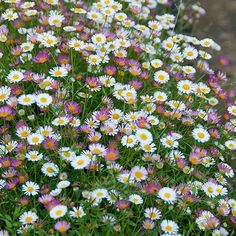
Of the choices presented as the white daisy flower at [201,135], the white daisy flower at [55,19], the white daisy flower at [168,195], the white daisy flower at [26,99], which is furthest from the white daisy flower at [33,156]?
the white daisy flower at [55,19]

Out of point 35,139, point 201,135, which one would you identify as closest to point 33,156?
point 35,139

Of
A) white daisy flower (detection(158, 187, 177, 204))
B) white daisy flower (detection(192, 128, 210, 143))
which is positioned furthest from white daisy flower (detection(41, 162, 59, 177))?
white daisy flower (detection(192, 128, 210, 143))

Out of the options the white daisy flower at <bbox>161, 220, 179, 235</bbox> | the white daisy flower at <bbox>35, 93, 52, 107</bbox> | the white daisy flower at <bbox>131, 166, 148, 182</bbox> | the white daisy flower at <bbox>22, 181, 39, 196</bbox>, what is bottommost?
the white daisy flower at <bbox>22, 181, 39, 196</bbox>

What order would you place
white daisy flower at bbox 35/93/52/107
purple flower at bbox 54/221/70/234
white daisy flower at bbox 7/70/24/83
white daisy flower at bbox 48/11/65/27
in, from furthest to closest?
1. white daisy flower at bbox 48/11/65/27
2. white daisy flower at bbox 7/70/24/83
3. white daisy flower at bbox 35/93/52/107
4. purple flower at bbox 54/221/70/234

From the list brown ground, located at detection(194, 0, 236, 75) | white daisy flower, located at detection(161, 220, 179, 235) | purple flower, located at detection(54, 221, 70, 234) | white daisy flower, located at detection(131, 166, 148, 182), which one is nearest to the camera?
purple flower, located at detection(54, 221, 70, 234)

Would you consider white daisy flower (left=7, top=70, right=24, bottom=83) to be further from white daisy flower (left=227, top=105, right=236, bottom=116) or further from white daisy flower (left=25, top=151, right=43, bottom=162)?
white daisy flower (left=227, top=105, right=236, bottom=116)

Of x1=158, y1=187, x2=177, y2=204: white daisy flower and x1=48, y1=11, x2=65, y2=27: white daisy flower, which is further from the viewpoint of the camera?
x1=48, y1=11, x2=65, y2=27: white daisy flower

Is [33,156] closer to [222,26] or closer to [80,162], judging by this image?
[80,162]

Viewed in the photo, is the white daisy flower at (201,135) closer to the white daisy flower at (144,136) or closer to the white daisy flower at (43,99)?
the white daisy flower at (144,136)

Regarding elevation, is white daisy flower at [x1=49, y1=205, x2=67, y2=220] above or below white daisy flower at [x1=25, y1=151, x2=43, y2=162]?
above
